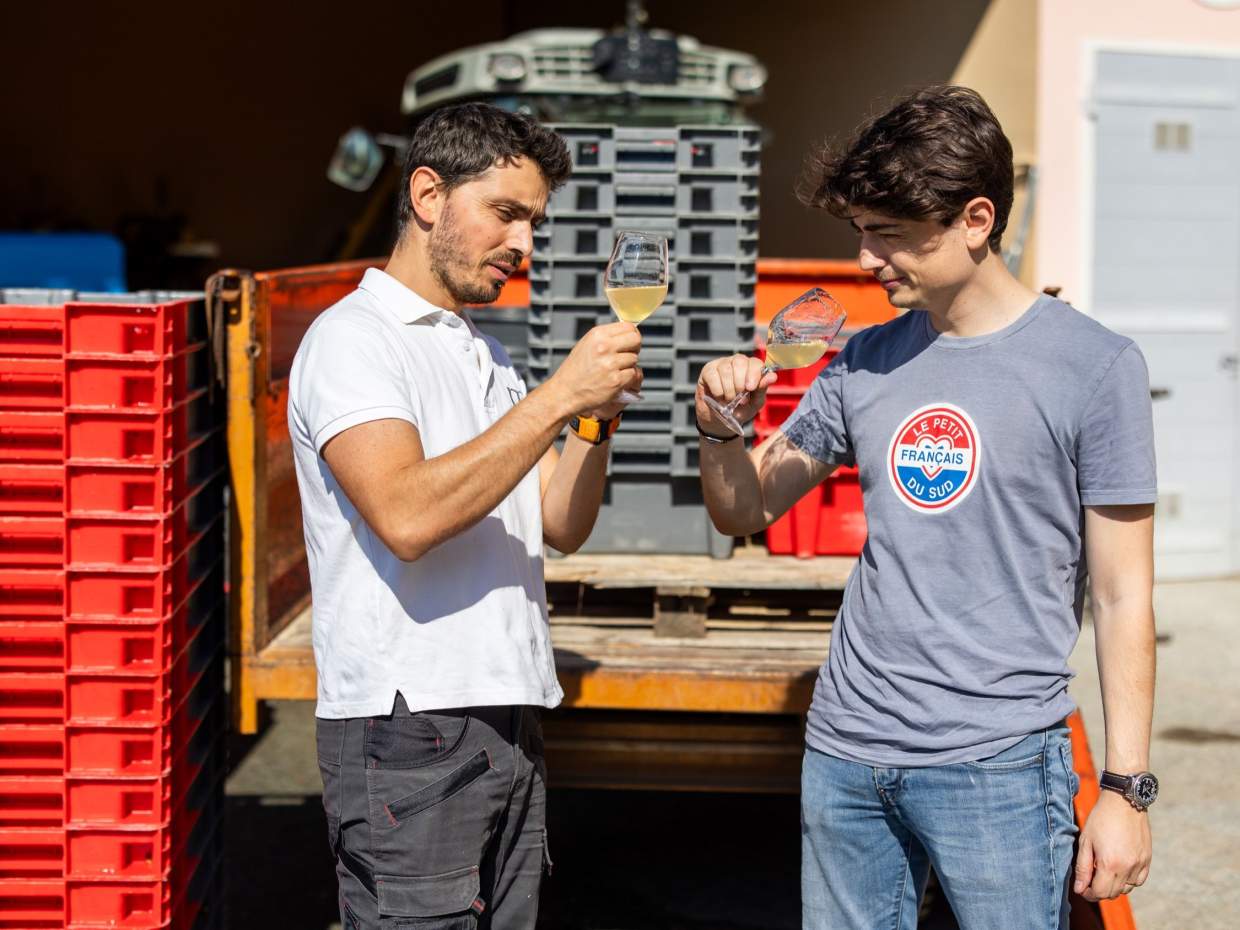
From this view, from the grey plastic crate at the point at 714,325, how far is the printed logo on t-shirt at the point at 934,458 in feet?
5.64

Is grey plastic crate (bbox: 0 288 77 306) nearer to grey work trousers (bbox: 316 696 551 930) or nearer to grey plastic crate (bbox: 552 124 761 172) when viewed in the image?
grey plastic crate (bbox: 552 124 761 172)

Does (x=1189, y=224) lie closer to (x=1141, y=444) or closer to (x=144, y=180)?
(x=1141, y=444)

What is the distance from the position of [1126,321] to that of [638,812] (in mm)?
5143

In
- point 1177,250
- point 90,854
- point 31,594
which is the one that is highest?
point 1177,250

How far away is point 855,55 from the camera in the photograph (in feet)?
34.3

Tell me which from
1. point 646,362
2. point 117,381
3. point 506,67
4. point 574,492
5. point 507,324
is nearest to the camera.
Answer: point 574,492

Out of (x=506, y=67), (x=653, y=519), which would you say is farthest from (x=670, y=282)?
(x=506, y=67)

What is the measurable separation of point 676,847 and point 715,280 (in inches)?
80.2

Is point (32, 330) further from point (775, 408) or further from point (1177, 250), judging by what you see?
point (1177, 250)

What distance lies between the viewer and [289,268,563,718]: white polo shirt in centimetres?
227

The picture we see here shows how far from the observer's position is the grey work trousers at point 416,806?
7.49ft

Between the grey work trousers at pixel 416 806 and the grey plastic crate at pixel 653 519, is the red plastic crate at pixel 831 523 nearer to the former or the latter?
the grey plastic crate at pixel 653 519

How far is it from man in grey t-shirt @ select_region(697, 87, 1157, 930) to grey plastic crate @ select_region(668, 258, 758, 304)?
1.65m

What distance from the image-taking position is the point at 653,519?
4.02m
